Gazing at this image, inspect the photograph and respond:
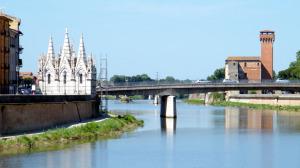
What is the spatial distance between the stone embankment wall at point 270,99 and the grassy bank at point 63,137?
2831 inches

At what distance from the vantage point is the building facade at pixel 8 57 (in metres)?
74.3

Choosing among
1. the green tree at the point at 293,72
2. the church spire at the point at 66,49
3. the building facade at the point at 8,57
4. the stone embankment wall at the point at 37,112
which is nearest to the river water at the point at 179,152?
the stone embankment wall at the point at 37,112

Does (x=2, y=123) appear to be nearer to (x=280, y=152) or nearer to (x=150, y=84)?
(x=280, y=152)

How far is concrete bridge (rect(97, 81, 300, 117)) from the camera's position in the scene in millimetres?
100438

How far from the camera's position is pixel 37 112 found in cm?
5719

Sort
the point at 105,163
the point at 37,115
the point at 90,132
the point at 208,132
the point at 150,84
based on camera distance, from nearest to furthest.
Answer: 1. the point at 105,163
2. the point at 37,115
3. the point at 90,132
4. the point at 208,132
5. the point at 150,84

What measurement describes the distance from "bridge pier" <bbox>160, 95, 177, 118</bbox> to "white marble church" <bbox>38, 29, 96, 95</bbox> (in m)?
13.2

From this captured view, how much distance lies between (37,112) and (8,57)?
892 inches

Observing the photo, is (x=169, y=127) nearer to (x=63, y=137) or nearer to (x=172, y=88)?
(x=172, y=88)

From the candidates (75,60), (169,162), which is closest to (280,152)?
(169,162)

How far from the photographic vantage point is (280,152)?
174 feet

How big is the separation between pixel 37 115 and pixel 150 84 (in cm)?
4617

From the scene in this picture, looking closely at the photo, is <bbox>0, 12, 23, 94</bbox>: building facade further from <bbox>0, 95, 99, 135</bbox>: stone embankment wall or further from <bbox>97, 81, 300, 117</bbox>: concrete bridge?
<bbox>97, 81, 300, 117</bbox>: concrete bridge

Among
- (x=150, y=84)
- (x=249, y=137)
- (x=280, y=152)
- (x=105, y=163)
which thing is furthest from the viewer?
(x=150, y=84)
